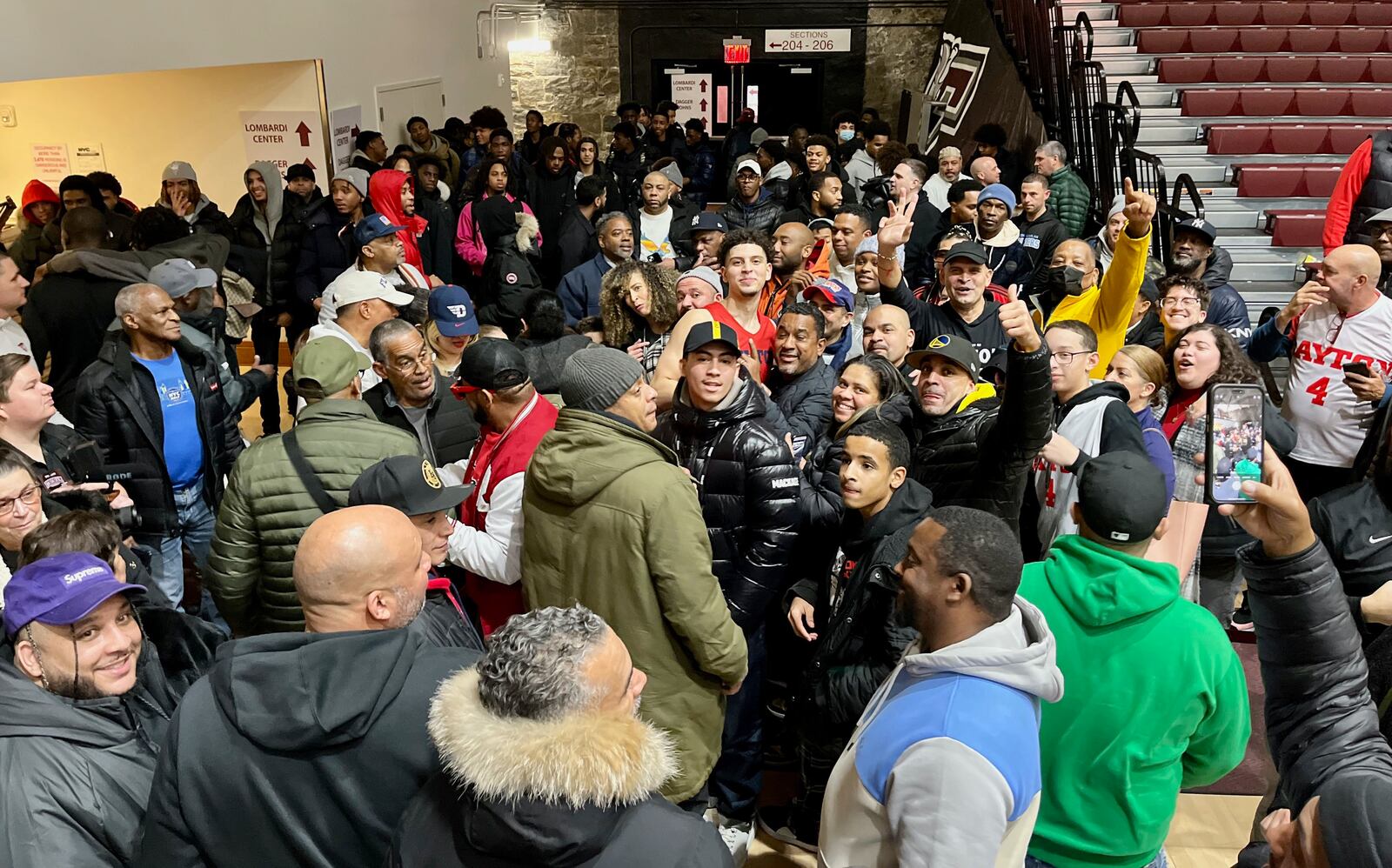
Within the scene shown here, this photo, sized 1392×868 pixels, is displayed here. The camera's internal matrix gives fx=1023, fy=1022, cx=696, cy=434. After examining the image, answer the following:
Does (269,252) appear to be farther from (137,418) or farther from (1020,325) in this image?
(1020,325)

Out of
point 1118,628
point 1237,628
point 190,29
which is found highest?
point 190,29

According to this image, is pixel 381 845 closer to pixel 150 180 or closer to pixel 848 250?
pixel 848 250

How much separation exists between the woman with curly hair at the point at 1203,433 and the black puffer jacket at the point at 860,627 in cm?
126

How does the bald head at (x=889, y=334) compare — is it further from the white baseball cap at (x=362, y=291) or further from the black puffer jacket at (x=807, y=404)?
the white baseball cap at (x=362, y=291)

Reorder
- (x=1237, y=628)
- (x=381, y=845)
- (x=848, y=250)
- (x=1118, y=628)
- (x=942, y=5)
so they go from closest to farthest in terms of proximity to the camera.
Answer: (x=381, y=845) < (x=1118, y=628) < (x=1237, y=628) < (x=848, y=250) < (x=942, y=5)

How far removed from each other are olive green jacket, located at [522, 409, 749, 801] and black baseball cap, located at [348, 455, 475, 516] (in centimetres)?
24

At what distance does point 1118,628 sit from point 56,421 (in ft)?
11.9

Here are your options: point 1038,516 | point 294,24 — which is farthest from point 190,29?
point 1038,516

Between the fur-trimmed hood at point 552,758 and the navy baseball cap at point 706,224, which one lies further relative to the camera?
the navy baseball cap at point 706,224

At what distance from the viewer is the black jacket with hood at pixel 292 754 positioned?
1.64m

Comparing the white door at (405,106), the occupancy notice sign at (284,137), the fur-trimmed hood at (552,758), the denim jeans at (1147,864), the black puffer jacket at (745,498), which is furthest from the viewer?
the white door at (405,106)

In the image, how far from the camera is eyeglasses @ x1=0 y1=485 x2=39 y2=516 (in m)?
2.65

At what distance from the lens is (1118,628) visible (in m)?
2.02

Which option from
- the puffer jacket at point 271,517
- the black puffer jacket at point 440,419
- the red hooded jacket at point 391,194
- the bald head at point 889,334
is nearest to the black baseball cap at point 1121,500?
the puffer jacket at point 271,517
